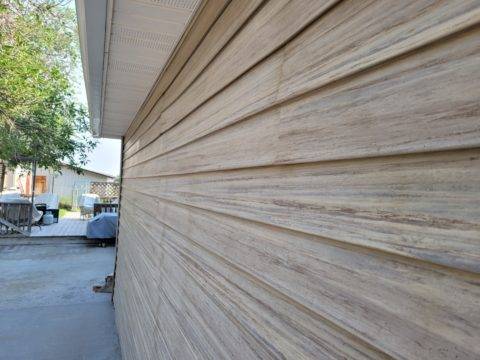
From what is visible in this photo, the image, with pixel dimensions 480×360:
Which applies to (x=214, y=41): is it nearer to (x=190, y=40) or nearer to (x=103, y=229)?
(x=190, y=40)

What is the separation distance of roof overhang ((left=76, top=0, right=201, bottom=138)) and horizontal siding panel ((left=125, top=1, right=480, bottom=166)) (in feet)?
2.41

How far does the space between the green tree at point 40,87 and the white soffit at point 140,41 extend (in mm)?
3747

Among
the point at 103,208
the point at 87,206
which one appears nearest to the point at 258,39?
the point at 103,208

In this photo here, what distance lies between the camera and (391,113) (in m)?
0.55

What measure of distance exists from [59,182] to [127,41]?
2446 centimetres

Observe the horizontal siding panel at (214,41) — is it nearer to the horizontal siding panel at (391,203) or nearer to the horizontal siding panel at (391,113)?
the horizontal siding panel at (391,113)

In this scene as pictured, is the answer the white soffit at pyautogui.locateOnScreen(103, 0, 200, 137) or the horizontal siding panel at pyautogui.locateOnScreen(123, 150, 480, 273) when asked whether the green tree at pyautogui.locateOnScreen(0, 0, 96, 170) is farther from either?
the horizontal siding panel at pyautogui.locateOnScreen(123, 150, 480, 273)

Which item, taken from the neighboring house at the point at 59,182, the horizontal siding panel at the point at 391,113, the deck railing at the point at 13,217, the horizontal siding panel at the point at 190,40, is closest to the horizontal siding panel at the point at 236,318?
the horizontal siding panel at the point at 391,113

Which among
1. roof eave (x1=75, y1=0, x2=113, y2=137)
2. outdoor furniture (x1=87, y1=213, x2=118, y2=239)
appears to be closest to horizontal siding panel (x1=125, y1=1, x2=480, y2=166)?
roof eave (x1=75, y1=0, x2=113, y2=137)

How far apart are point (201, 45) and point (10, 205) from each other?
10.7m

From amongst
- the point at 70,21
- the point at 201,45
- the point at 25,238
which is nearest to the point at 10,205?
the point at 25,238

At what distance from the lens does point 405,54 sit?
1.75 feet

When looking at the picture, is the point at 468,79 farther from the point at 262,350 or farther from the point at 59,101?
the point at 59,101

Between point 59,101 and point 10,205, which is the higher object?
point 59,101
